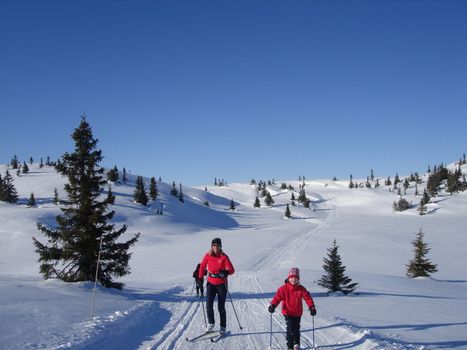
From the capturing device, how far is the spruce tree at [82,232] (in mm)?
17938

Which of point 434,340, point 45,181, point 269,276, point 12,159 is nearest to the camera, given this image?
point 434,340

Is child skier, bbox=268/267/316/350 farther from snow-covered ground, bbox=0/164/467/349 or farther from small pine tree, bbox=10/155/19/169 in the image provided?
small pine tree, bbox=10/155/19/169

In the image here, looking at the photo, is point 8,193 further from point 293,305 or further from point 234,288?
point 293,305

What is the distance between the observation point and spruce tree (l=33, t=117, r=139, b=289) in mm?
17938

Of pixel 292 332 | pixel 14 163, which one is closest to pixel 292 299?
pixel 292 332

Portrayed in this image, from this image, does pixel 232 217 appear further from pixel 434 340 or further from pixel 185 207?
pixel 434 340

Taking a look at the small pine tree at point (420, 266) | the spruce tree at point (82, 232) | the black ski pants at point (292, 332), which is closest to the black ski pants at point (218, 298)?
the black ski pants at point (292, 332)

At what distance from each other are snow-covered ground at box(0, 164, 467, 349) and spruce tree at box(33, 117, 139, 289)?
44.0 inches

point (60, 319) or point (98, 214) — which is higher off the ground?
point (98, 214)

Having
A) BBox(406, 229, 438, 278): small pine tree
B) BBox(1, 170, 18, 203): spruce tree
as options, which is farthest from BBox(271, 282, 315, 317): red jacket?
BBox(1, 170, 18, 203): spruce tree

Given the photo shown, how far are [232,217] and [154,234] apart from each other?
145 feet

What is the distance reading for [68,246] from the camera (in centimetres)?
1781

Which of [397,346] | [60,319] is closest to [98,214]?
[60,319]

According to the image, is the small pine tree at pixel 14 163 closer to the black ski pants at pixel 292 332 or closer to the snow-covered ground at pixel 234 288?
the snow-covered ground at pixel 234 288
